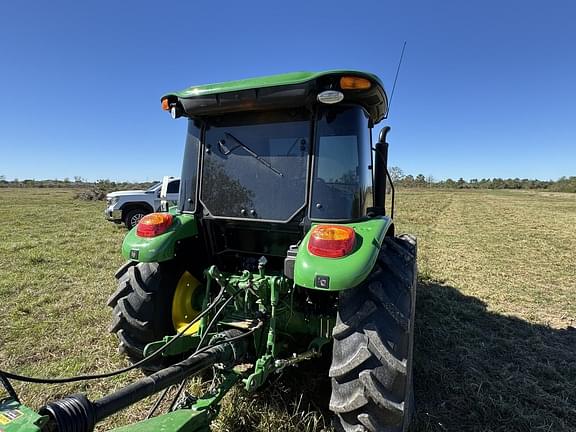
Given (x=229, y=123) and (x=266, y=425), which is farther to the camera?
(x=229, y=123)

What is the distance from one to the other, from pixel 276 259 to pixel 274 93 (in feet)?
4.29

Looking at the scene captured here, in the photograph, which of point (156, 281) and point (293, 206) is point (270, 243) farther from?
point (156, 281)

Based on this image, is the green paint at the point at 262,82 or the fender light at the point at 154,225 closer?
the green paint at the point at 262,82

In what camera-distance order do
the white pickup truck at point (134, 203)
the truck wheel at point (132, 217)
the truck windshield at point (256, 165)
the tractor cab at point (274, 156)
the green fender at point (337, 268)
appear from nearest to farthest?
the green fender at point (337, 268) < the tractor cab at point (274, 156) < the truck windshield at point (256, 165) < the white pickup truck at point (134, 203) < the truck wheel at point (132, 217)

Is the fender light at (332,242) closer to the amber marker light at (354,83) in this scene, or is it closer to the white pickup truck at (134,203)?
the amber marker light at (354,83)

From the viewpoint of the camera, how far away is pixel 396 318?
6.61ft

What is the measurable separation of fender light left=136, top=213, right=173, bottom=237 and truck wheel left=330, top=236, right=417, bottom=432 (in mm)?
1445

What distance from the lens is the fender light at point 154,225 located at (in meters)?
2.76

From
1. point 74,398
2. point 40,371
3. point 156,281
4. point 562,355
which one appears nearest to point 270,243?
point 156,281

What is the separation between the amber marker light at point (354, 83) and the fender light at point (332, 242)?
860 millimetres

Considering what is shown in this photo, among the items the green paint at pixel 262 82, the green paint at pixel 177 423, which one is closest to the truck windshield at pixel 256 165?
the green paint at pixel 262 82

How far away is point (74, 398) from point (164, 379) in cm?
41

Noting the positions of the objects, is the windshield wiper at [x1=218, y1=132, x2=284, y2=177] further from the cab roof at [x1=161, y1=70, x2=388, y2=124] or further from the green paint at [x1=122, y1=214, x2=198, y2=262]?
the green paint at [x1=122, y1=214, x2=198, y2=262]

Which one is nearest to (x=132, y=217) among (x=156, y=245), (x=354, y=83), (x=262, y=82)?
(x=156, y=245)
